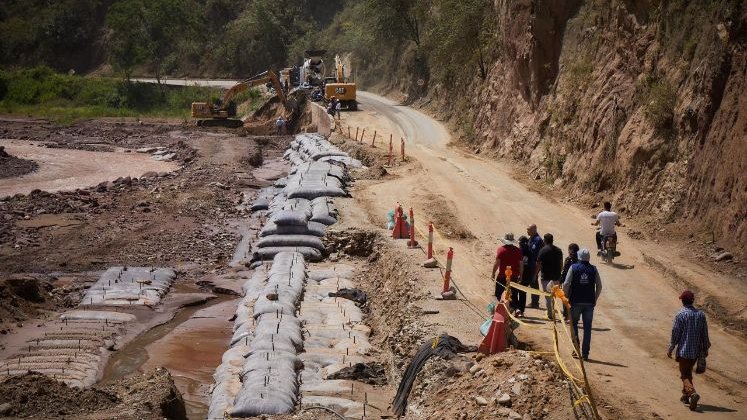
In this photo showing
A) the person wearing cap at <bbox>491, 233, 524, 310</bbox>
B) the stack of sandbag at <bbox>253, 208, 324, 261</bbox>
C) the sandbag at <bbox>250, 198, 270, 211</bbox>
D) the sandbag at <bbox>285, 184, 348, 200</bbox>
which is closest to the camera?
the person wearing cap at <bbox>491, 233, 524, 310</bbox>

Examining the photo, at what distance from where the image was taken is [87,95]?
61250 mm

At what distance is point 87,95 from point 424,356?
55.7m

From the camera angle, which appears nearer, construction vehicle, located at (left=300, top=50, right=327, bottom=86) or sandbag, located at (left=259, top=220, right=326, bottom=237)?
sandbag, located at (left=259, top=220, right=326, bottom=237)

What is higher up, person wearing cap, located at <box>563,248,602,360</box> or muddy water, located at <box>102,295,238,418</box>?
person wearing cap, located at <box>563,248,602,360</box>

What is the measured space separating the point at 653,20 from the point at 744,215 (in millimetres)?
7579

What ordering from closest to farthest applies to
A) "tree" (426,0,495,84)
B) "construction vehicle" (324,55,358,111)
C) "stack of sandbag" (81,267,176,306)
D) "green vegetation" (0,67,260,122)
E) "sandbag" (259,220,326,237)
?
1. "stack of sandbag" (81,267,176,306)
2. "sandbag" (259,220,326,237)
3. "tree" (426,0,495,84)
4. "construction vehicle" (324,55,358,111)
5. "green vegetation" (0,67,260,122)

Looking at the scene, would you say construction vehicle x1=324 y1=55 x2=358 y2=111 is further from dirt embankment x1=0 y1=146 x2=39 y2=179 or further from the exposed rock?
the exposed rock

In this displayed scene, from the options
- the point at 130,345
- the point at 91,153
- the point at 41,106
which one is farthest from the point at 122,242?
the point at 41,106

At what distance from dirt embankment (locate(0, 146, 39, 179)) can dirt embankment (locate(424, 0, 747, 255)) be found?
18628 millimetres

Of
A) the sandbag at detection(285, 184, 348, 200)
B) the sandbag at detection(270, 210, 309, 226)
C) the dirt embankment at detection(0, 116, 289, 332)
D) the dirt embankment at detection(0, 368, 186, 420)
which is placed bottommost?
the dirt embankment at detection(0, 116, 289, 332)

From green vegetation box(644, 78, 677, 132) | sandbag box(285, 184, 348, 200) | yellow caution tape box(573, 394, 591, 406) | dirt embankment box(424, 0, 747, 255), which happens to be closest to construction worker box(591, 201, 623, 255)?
dirt embankment box(424, 0, 747, 255)

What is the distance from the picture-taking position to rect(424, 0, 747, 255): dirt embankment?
53.7 feet

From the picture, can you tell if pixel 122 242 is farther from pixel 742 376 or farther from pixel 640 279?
pixel 742 376

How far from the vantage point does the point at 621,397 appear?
9383mm
